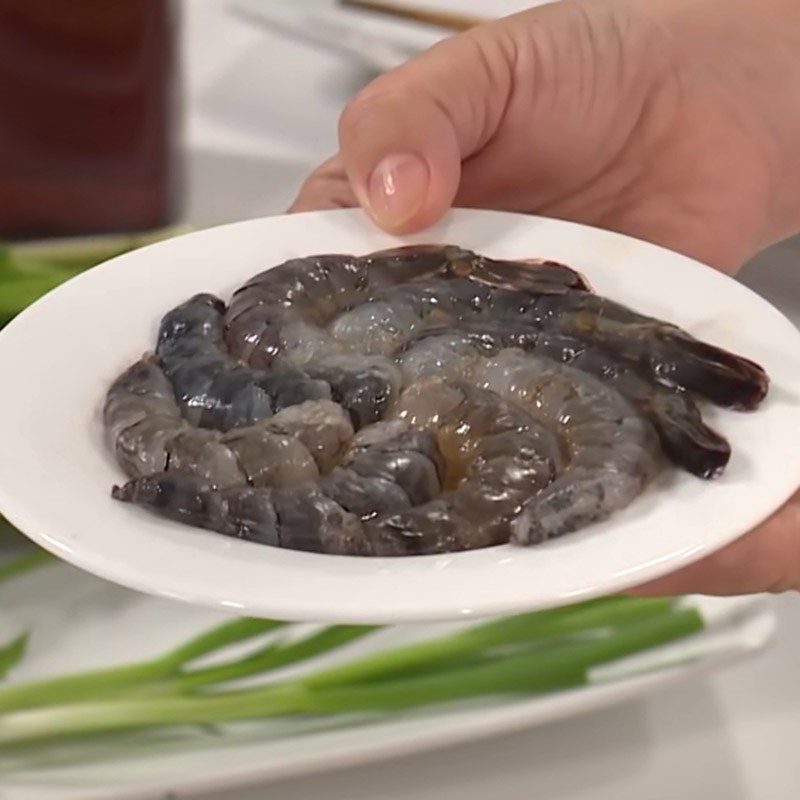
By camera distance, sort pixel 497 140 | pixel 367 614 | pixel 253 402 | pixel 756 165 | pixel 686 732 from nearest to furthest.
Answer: pixel 367 614 → pixel 253 402 → pixel 686 732 → pixel 497 140 → pixel 756 165

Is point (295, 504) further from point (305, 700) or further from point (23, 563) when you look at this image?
point (23, 563)

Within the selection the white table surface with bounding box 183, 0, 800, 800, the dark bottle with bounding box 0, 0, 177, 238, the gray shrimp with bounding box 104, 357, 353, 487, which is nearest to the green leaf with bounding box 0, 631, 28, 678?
the white table surface with bounding box 183, 0, 800, 800

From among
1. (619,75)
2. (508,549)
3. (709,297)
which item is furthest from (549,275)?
(619,75)

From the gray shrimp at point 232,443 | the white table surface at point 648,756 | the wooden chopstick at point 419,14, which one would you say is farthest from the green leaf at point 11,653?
the wooden chopstick at point 419,14

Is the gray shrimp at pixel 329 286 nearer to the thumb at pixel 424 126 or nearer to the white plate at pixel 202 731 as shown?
the thumb at pixel 424 126

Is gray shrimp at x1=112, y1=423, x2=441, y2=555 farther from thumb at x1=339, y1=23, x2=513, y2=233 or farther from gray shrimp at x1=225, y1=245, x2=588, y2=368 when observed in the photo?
thumb at x1=339, y1=23, x2=513, y2=233

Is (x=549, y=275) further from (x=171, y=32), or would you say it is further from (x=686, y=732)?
(x=171, y=32)
